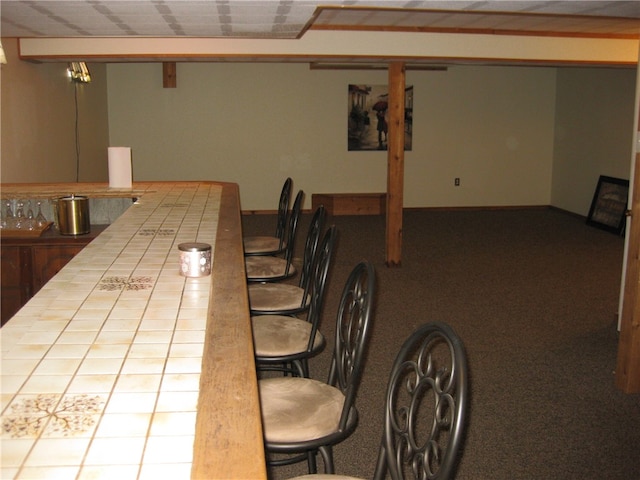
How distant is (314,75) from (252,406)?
8621 mm

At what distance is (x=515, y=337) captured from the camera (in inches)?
167

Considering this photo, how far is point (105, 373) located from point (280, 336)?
46.6 inches

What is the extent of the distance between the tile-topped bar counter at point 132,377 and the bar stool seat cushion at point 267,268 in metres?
1.19

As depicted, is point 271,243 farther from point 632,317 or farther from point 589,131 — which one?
point 589,131

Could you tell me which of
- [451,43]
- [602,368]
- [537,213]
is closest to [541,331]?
[602,368]

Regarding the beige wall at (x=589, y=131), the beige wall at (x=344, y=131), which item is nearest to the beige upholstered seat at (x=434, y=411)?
the beige wall at (x=589, y=131)

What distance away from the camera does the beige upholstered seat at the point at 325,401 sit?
183 cm

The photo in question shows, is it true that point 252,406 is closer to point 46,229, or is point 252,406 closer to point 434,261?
point 46,229

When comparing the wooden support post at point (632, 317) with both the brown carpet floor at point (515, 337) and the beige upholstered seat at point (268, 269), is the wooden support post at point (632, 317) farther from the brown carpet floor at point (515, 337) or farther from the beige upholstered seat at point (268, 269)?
the beige upholstered seat at point (268, 269)

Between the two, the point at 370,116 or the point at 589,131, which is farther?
the point at 370,116

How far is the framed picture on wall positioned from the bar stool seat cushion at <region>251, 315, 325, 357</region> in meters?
6.29

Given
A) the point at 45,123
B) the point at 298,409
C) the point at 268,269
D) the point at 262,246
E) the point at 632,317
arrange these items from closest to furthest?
the point at 298,409 → the point at 632,317 → the point at 268,269 → the point at 262,246 → the point at 45,123

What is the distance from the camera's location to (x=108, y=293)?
194 cm

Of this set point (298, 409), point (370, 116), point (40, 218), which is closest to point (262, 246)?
point (40, 218)
